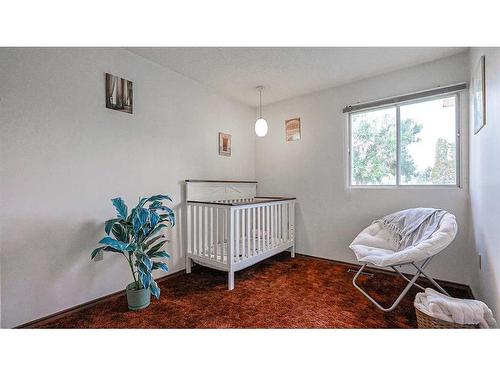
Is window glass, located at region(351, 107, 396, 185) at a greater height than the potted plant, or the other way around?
window glass, located at region(351, 107, 396, 185)

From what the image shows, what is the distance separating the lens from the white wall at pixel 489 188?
1.29 m

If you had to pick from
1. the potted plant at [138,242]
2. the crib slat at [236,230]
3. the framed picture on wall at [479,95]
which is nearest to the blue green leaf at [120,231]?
the potted plant at [138,242]

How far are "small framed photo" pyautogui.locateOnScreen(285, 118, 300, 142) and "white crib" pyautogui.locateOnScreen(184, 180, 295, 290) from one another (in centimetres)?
93

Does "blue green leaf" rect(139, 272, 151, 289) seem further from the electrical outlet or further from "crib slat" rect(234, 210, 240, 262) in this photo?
"crib slat" rect(234, 210, 240, 262)

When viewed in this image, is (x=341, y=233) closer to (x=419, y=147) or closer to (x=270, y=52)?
(x=419, y=147)

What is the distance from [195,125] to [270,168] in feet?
4.46

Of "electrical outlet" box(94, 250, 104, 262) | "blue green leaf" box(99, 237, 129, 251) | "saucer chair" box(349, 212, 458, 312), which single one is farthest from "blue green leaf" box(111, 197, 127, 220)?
"saucer chair" box(349, 212, 458, 312)

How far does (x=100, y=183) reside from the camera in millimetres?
1909

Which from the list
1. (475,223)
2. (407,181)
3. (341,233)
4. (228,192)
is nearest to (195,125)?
(228,192)

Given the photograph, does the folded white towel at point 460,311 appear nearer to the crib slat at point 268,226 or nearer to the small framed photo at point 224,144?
the crib slat at point 268,226

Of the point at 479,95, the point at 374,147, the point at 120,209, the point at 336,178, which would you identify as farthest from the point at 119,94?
the point at 479,95

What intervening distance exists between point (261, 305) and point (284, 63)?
237 centimetres

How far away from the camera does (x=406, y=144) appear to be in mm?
2484

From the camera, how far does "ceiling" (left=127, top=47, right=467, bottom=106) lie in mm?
2072
